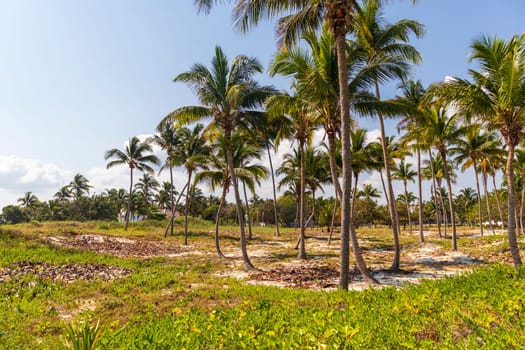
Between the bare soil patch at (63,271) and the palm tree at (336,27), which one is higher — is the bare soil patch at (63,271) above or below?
below

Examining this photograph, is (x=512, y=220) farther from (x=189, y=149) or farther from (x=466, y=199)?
(x=466, y=199)

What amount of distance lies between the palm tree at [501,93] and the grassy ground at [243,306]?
3.63m

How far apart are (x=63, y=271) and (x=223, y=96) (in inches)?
381

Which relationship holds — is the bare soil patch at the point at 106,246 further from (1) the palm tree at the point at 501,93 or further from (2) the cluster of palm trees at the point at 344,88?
(1) the palm tree at the point at 501,93

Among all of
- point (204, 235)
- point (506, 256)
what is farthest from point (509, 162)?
point (204, 235)

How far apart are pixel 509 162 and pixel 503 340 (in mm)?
10714

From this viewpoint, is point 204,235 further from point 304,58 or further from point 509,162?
point 509,162

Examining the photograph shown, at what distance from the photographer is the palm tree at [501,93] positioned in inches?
388

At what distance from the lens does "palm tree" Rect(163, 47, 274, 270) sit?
1428cm

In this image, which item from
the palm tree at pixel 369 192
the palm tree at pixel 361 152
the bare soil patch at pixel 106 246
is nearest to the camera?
the bare soil patch at pixel 106 246

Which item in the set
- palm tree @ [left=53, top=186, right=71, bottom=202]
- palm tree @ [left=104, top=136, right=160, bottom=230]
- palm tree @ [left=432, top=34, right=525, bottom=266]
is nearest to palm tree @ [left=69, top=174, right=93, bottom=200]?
palm tree @ [left=53, top=186, right=71, bottom=202]

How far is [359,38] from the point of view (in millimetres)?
12766

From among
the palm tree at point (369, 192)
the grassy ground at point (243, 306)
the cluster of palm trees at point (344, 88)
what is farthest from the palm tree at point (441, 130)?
the palm tree at point (369, 192)

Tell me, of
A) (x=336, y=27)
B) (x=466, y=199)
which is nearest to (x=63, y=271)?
(x=336, y=27)
